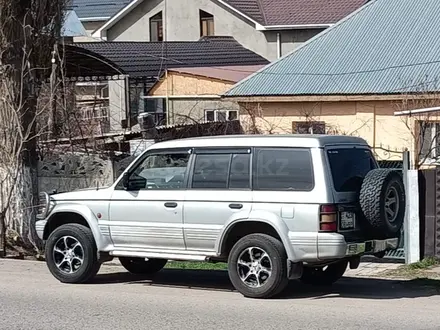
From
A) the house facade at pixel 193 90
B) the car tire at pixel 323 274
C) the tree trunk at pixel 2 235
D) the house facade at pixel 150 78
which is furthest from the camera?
the house facade at pixel 150 78

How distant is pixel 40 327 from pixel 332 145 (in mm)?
3823

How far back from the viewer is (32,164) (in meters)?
15.5

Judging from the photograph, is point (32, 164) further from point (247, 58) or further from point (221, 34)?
point (221, 34)

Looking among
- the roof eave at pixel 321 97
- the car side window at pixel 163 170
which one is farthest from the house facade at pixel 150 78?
the car side window at pixel 163 170

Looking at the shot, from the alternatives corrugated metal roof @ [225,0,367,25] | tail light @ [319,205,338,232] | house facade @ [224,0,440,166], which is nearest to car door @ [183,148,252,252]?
tail light @ [319,205,338,232]

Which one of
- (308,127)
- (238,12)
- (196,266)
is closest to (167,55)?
(238,12)

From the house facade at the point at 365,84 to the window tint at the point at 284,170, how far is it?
757 centimetres

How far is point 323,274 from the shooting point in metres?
11.8

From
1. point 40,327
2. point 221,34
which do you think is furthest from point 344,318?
point 221,34

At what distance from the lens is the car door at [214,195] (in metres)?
10.9

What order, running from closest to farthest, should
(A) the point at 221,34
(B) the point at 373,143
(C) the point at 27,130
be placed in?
(C) the point at 27,130
(B) the point at 373,143
(A) the point at 221,34

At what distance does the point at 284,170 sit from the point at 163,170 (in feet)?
5.64

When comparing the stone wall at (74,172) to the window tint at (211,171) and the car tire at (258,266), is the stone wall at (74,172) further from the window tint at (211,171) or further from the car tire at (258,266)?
the car tire at (258,266)

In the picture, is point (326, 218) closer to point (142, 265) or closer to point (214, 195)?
point (214, 195)
